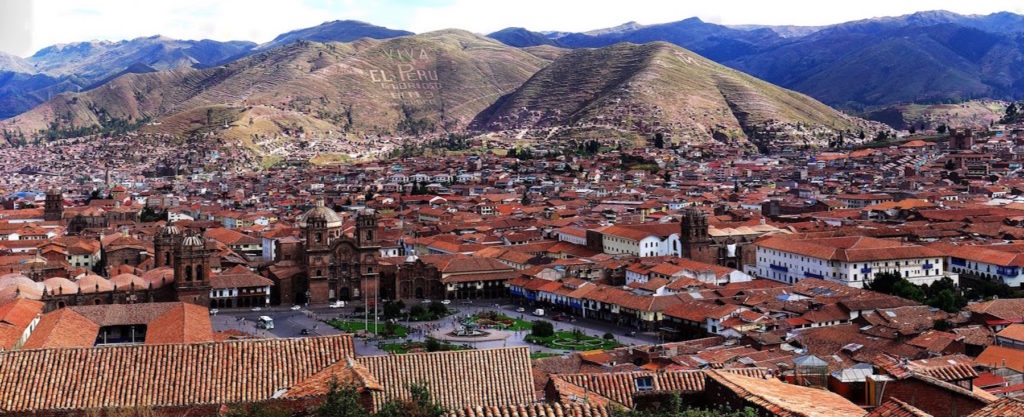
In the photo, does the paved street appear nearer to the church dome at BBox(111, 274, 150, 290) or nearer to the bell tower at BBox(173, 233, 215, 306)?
the bell tower at BBox(173, 233, 215, 306)

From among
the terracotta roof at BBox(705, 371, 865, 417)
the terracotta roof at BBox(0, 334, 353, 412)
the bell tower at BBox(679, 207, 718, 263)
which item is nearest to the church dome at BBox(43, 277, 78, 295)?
the bell tower at BBox(679, 207, 718, 263)

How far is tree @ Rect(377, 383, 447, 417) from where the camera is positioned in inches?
457

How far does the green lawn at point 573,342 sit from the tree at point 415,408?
28840 millimetres

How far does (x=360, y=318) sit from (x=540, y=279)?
976cm

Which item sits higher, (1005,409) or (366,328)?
(1005,409)

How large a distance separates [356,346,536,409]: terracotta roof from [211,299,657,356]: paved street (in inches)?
943

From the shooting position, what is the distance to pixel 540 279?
2138 inches

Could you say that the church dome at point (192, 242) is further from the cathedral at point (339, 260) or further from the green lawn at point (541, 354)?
the green lawn at point (541, 354)

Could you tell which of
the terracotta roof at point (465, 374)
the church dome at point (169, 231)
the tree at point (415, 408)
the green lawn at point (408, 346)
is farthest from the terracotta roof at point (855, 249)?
the tree at point (415, 408)

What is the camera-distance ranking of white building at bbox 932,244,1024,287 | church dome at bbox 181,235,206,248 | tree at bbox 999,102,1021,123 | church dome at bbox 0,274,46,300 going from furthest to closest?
tree at bbox 999,102,1021,123 → white building at bbox 932,244,1024,287 → church dome at bbox 181,235,206,248 → church dome at bbox 0,274,46,300

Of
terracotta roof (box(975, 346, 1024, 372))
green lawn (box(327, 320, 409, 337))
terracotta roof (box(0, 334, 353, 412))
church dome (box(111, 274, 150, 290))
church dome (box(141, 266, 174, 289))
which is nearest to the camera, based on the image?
terracotta roof (box(0, 334, 353, 412))

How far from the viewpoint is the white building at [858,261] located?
52.4 m

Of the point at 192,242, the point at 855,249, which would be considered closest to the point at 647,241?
the point at 855,249

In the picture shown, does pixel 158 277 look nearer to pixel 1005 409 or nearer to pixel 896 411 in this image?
pixel 896 411
